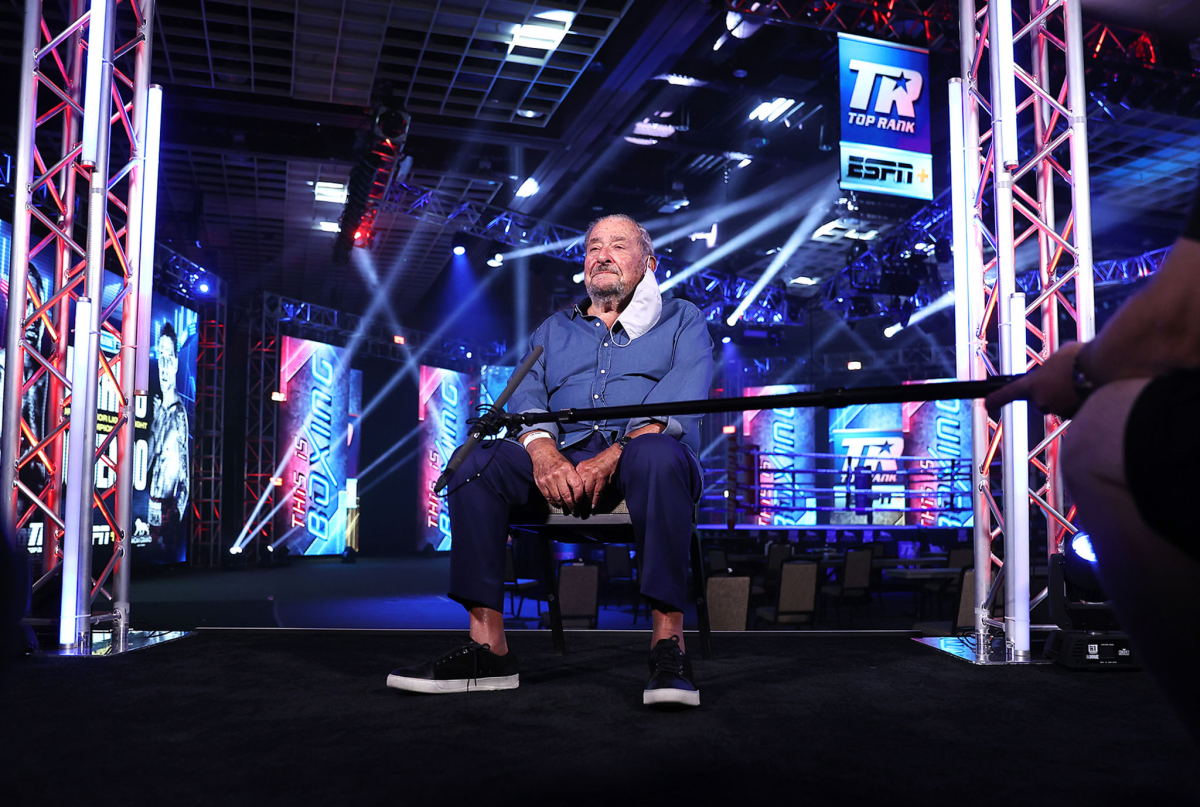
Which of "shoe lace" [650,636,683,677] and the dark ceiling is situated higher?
the dark ceiling

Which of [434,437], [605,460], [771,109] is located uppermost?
[771,109]

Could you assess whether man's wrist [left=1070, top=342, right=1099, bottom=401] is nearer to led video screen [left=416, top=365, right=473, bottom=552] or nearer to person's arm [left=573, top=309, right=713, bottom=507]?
person's arm [left=573, top=309, right=713, bottom=507]

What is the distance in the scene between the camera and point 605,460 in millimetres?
1848

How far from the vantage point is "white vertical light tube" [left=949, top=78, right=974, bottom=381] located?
293 centimetres

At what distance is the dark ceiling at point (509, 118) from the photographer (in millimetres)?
6613

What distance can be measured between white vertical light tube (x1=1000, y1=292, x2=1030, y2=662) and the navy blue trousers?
1290 mm

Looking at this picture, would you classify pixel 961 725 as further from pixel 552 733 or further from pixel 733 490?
pixel 733 490

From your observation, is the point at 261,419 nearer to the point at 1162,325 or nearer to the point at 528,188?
the point at 528,188

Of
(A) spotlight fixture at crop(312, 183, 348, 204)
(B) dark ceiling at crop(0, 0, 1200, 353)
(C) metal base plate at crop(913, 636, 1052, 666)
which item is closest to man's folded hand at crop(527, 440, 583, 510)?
(C) metal base plate at crop(913, 636, 1052, 666)

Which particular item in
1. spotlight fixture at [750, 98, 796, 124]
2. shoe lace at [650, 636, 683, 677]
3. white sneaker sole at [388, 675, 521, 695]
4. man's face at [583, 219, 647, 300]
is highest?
spotlight fixture at [750, 98, 796, 124]

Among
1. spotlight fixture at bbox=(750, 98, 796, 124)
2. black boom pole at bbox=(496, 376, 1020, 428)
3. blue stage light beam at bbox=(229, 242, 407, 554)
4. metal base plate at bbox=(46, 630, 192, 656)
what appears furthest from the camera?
blue stage light beam at bbox=(229, 242, 407, 554)

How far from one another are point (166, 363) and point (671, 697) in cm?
1095

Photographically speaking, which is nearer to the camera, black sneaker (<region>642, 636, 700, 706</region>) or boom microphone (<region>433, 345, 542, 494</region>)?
black sneaker (<region>642, 636, 700, 706</region>)

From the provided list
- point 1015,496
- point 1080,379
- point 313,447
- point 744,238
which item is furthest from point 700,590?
point 313,447
